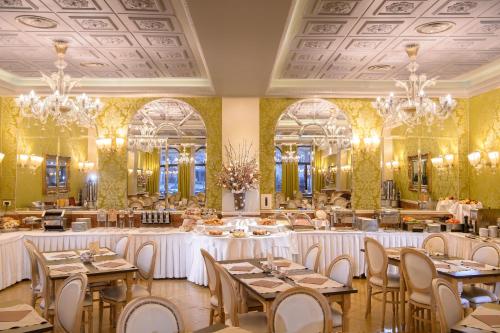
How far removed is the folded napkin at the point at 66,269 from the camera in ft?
15.3

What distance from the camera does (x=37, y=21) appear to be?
222 inches

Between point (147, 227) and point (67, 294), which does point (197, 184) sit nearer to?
point (147, 227)

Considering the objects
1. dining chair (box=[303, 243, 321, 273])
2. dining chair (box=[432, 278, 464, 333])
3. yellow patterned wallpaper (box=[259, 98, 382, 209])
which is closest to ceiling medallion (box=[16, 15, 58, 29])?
dining chair (box=[303, 243, 321, 273])

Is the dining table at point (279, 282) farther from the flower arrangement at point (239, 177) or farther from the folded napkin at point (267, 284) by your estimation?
the flower arrangement at point (239, 177)

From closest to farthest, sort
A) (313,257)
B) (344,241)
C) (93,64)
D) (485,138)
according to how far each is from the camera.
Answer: (313,257), (93,64), (344,241), (485,138)

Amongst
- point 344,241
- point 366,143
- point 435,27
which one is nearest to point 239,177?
point 344,241

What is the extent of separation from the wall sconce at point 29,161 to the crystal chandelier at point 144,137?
178 centimetres

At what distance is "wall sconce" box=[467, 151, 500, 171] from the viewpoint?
8.17 metres

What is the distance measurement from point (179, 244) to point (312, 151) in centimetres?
333

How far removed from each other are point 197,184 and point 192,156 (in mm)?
581

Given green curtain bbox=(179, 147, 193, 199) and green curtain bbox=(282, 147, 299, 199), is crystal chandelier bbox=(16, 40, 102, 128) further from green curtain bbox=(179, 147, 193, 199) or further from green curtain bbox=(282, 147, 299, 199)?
green curtain bbox=(282, 147, 299, 199)

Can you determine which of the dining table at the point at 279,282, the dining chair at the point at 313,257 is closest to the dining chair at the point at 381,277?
the dining chair at the point at 313,257

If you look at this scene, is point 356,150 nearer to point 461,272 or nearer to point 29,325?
point 461,272

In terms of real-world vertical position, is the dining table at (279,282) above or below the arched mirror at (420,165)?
below
